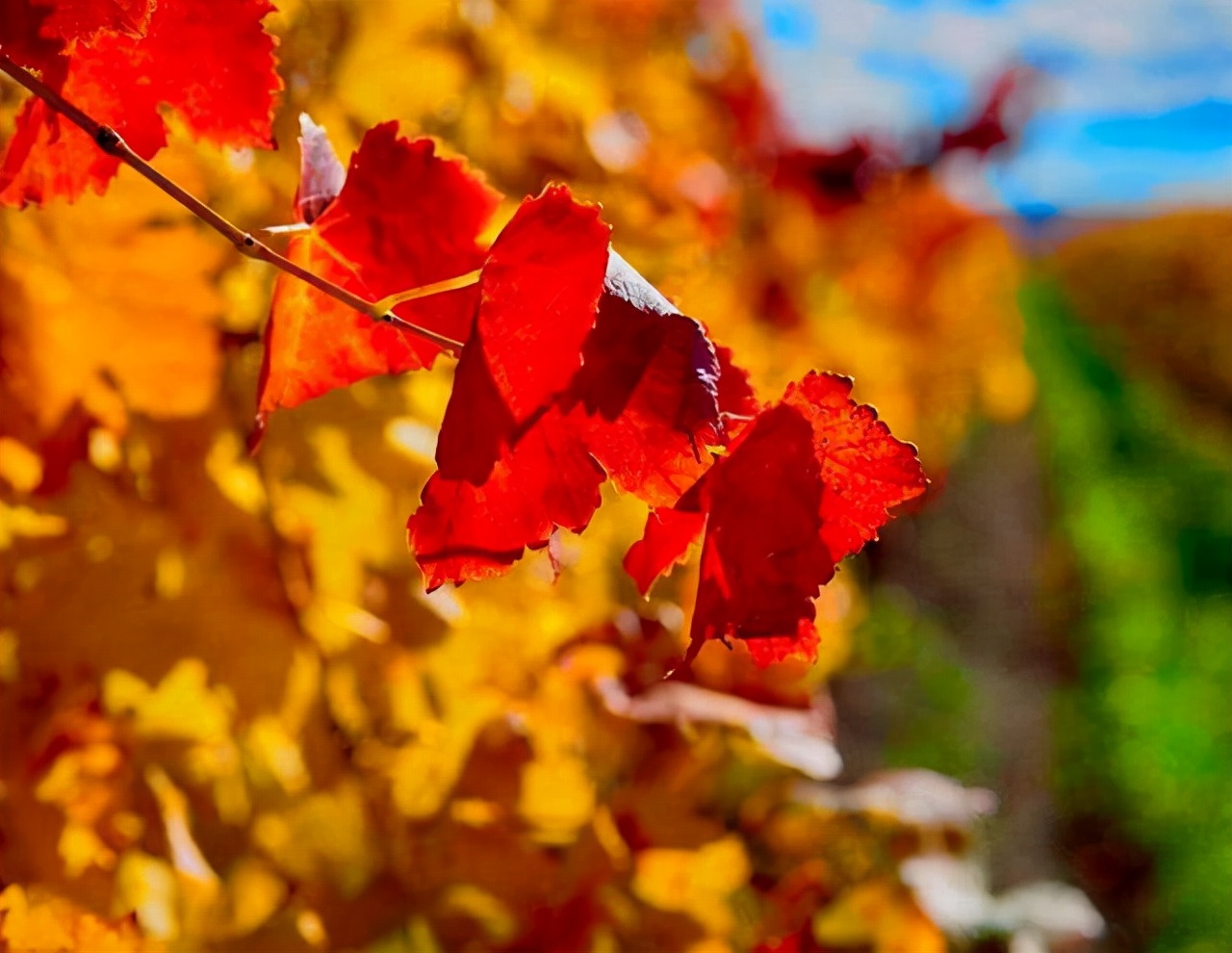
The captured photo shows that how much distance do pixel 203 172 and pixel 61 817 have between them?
0.25 meters

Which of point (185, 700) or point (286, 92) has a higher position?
point (286, 92)

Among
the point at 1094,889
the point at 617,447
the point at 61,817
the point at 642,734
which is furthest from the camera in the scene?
the point at 1094,889

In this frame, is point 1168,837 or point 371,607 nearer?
point 371,607

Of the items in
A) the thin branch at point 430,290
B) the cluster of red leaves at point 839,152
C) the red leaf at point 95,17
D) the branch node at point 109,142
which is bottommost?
the branch node at point 109,142

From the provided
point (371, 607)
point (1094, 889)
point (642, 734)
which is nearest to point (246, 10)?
point (371, 607)

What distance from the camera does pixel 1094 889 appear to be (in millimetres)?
1243

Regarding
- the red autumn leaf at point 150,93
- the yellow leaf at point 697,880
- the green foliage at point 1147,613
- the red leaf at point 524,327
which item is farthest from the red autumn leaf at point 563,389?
the green foliage at point 1147,613

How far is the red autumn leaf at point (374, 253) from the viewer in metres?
0.34

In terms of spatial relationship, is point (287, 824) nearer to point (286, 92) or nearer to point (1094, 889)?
point (286, 92)

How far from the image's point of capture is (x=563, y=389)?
253 millimetres

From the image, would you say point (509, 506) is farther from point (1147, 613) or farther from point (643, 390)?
point (1147, 613)

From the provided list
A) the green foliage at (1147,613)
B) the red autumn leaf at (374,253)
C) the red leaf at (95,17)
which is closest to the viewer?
the red leaf at (95,17)

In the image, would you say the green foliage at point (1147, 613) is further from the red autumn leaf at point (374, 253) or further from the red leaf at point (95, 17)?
the red leaf at point (95, 17)

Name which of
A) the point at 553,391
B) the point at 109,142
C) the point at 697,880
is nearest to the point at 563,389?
the point at 553,391
